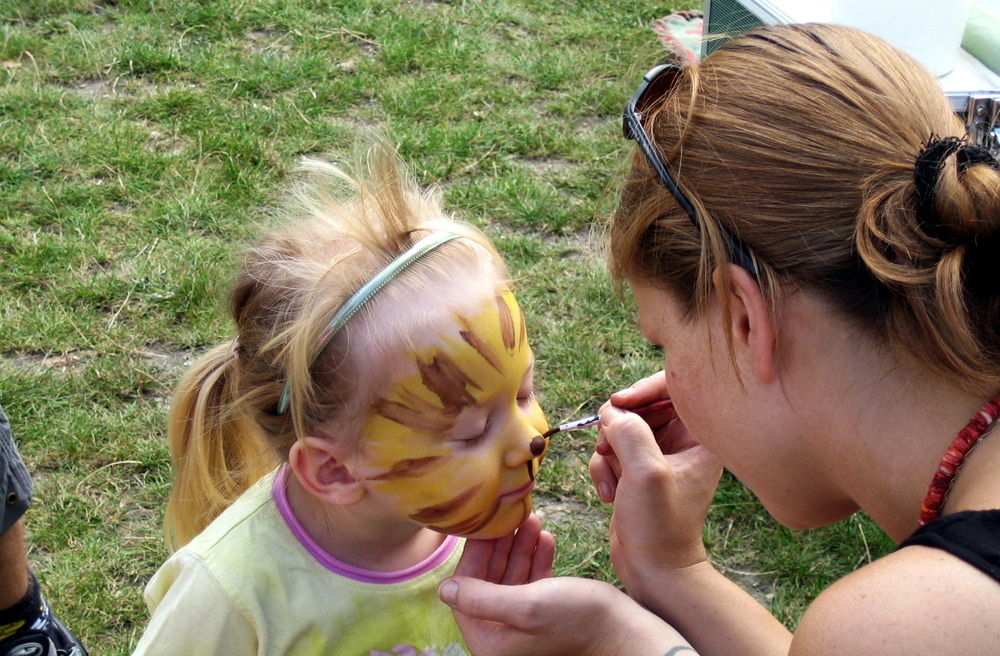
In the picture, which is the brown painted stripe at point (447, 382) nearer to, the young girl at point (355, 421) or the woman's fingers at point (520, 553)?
the young girl at point (355, 421)

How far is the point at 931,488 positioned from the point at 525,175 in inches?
109

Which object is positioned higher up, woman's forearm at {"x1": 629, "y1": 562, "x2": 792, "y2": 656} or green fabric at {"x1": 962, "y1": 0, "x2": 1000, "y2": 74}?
green fabric at {"x1": 962, "y1": 0, "x2": 1000, "y2": 74}

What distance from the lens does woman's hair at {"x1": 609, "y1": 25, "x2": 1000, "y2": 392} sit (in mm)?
1110

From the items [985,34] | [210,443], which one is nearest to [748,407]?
[210,443]

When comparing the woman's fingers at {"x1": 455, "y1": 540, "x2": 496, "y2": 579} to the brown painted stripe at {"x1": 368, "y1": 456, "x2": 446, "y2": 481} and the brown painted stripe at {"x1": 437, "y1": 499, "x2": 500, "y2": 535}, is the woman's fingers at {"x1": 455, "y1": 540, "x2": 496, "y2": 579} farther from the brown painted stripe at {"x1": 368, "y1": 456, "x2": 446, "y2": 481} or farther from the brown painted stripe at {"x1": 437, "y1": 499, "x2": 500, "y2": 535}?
the brown painted stripe at {"x1": 368, "y1": 456, "x2": 446, "y2": 481}

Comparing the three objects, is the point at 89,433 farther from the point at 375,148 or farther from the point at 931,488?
the point at 931,488

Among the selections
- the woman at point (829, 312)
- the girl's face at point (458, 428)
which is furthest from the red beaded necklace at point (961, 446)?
the girl's face at point (458, 428)

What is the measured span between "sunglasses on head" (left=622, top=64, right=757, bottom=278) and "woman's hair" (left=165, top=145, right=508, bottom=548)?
0.36 metres

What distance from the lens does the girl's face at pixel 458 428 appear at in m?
1.44

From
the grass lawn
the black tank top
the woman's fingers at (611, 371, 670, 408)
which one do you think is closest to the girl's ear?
the grass lawn

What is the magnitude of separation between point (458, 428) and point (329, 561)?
0.37 m

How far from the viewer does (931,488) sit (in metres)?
1.21

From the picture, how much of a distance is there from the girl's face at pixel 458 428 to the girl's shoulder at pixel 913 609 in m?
0.58

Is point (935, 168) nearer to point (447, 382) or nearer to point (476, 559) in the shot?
point (447, 382)
